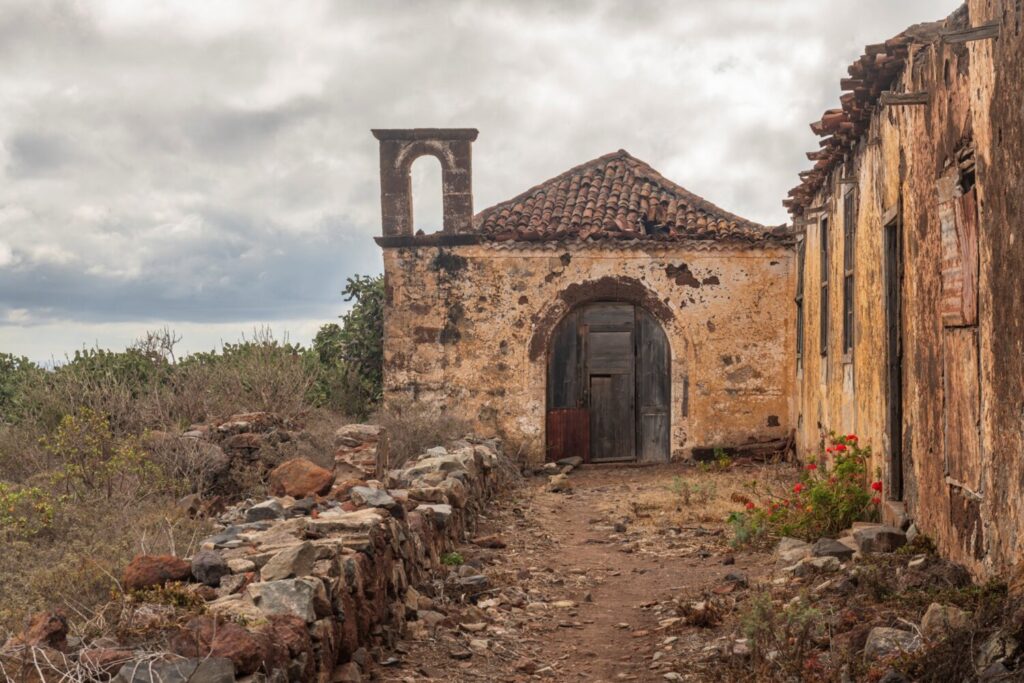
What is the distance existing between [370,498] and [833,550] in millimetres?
3328

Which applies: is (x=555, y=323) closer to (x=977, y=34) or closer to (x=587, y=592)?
(x=587, y=592)

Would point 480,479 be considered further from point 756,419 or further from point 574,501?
point 756,419

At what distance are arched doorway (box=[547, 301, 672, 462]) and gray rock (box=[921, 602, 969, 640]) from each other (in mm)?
10558

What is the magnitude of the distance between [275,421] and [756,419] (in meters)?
7.71

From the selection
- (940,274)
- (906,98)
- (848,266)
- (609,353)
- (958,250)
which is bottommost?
(609,353)

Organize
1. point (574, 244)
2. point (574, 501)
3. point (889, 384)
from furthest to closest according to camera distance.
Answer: point (574, 244)
point (574, 501)
point (889, 384)

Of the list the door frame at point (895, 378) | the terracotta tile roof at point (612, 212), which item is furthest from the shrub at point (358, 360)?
the door frame at point (895, 378)

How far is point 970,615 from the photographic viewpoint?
493cm

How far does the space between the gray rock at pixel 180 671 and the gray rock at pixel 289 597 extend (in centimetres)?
80

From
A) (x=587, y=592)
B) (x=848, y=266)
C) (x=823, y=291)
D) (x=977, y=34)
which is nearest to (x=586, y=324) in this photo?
(x=823, y=291)

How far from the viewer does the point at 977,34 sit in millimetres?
5477

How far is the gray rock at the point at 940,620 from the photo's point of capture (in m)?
4.85

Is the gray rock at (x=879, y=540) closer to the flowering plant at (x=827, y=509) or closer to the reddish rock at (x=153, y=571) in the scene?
the flowering plant at (x=827, y=509)

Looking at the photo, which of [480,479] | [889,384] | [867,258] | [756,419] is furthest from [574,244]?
[889,384]
